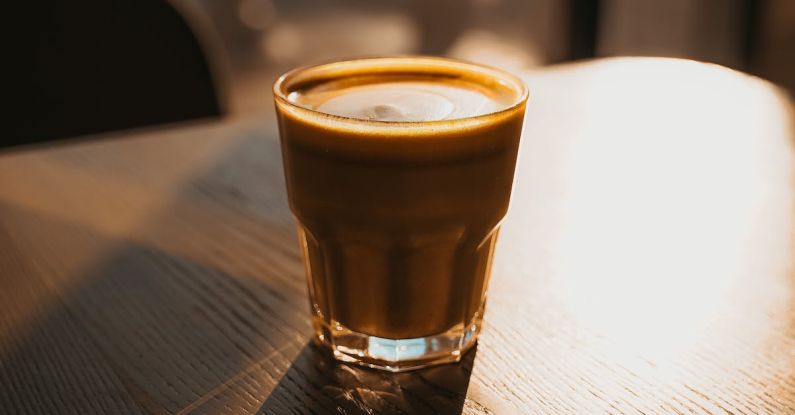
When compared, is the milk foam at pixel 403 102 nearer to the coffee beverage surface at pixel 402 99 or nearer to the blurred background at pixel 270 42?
the coffee beverage surface at pixel 402 99

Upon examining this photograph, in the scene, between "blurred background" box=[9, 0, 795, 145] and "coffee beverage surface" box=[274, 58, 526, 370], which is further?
"blurred background" box=[9, 0, 795, 145]

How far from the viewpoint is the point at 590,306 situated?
1.94ft

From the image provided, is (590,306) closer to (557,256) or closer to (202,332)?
(557,256)

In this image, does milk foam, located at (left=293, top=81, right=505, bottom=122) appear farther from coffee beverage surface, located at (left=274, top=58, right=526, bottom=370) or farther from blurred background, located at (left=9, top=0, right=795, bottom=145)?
blurred background, located at (left=9, top=0, right=795, bottom=145)

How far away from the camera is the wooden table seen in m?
0.49

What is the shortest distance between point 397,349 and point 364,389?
41 millimetres

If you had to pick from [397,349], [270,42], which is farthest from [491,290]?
[270,42]

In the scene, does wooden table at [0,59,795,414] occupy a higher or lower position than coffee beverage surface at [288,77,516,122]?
lower

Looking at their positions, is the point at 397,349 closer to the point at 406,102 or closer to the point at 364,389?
the point at 364,389

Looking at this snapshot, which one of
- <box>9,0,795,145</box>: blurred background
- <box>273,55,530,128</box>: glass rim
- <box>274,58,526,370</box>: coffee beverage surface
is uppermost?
<box>273,55,530,128</box>: glass rim

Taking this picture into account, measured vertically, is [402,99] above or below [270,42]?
above

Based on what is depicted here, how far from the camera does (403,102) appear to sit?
506 millimetres

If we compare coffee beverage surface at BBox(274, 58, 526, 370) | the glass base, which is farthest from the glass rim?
the glass base

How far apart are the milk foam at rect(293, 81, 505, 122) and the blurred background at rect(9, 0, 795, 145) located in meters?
0.61
